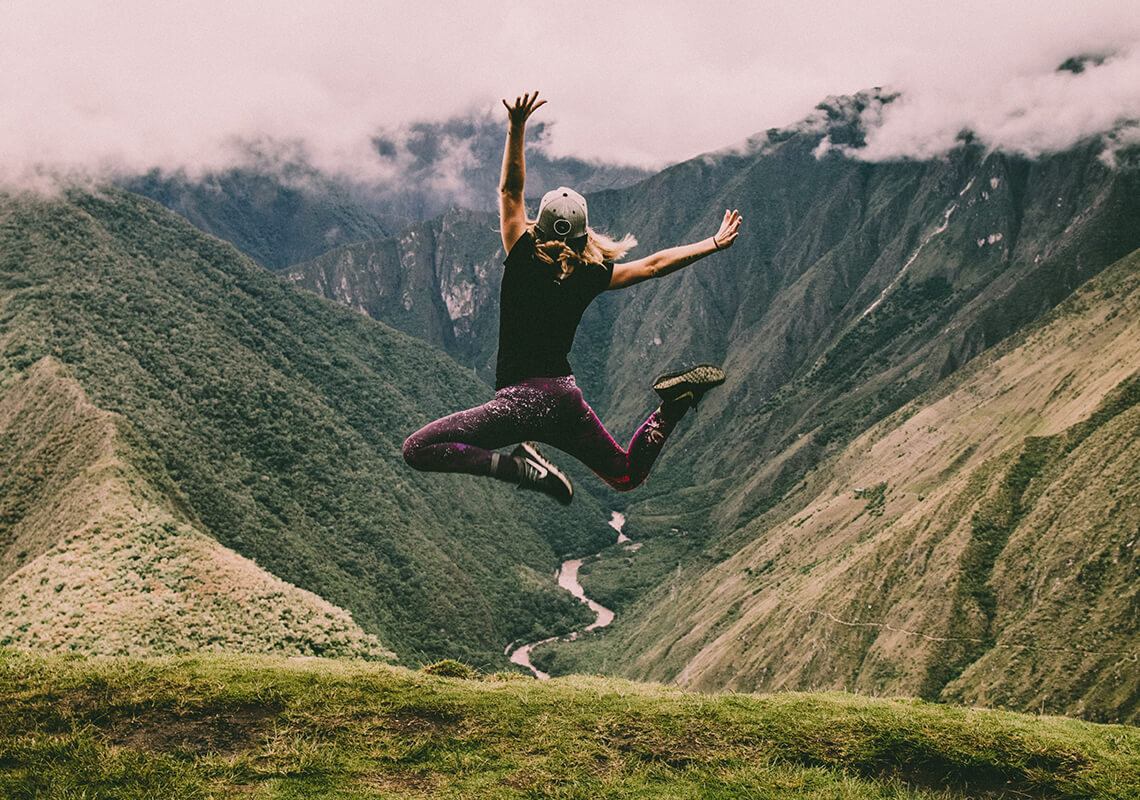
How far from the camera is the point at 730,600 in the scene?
109875 mm

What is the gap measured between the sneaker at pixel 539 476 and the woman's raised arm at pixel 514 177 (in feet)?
6.20

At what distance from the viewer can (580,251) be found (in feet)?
22.1

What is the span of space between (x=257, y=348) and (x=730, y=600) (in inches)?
3710

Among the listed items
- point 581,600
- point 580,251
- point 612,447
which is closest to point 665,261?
point 580,251

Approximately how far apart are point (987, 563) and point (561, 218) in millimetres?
79911

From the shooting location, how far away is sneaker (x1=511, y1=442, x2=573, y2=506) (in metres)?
6.96

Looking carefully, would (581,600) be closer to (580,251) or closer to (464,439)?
(464,439)

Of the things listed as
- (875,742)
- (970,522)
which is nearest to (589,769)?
(875,742)

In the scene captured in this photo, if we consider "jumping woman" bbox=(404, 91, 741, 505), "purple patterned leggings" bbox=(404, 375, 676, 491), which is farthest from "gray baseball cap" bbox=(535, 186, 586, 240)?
"purple patterned leggings" bbox=(404, 375, 676, 491)

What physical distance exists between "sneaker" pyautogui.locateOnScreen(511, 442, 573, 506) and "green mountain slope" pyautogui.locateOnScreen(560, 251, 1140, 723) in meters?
60.3

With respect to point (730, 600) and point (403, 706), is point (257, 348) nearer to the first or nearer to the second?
point (730, 600)

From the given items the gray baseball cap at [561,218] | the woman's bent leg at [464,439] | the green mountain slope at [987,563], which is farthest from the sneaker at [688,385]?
the green mountain slope at [987,563]

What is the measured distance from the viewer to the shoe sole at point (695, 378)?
687 cm

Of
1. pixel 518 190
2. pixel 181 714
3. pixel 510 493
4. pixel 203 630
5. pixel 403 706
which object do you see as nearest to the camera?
pixel 518 190
